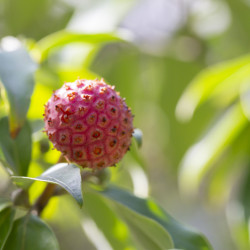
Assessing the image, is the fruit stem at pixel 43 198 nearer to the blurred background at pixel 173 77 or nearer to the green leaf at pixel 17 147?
the green leaf at pixel 17 147

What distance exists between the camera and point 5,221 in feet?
3.99

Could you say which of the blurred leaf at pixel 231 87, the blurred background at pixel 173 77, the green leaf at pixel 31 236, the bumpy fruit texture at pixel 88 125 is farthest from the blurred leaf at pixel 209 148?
the green leaf at pixel 31 236

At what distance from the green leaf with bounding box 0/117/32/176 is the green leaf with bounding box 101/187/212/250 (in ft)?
0.79

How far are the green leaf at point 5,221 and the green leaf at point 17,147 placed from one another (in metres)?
0.13

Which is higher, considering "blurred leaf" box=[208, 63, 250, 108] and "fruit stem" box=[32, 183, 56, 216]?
"blurred leaf" box=[208, 63, 250, 108]

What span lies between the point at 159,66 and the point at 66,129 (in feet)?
6.12

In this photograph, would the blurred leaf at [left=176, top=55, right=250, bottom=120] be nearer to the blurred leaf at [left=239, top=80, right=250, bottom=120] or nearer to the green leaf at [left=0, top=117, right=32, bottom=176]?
the blurred leaf at [left=239, top=80, right=250, bottom=120]

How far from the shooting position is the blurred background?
6.70ft

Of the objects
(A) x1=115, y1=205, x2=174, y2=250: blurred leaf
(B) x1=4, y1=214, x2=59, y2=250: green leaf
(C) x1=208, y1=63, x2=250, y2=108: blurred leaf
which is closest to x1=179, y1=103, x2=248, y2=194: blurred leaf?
(C) x1=208, y1=63, x2=250, y2=108: blurred leaf

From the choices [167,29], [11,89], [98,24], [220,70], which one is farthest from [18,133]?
[167,29]

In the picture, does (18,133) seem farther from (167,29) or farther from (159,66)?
(167,29)

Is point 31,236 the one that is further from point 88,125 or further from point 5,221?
point 88,125

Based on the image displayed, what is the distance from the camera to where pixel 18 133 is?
4.54 ft

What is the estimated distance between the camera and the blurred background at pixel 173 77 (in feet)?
6.70
